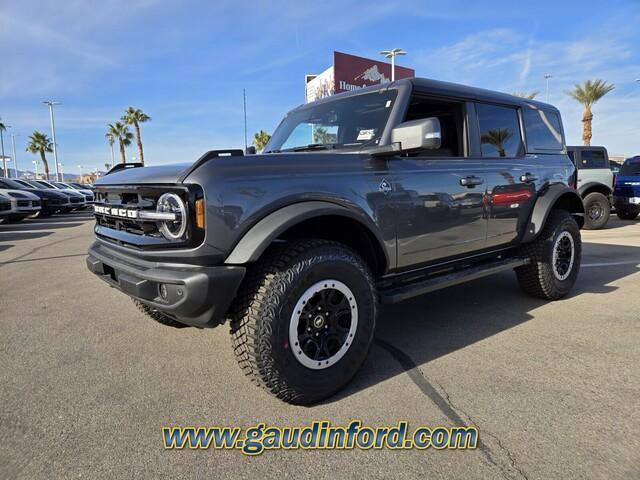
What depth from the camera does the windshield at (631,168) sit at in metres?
11.4

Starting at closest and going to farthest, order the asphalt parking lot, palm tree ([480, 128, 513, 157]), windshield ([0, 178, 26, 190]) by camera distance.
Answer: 1. the asphalt parking lot
2. palm tree ([480, 128, 513, 157])
3. windshield ([0, 178, 26, 190])

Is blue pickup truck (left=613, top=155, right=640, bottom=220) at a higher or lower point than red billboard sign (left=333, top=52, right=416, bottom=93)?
lower

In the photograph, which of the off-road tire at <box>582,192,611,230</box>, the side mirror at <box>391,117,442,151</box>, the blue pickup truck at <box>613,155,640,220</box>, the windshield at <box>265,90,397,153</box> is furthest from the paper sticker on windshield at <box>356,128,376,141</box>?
the blue pickup truck at <box>613,155,640,220</box>

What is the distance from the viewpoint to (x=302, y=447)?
6.79 feet

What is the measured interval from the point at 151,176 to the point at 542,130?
13.2 feet

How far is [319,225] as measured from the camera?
272 centimetres

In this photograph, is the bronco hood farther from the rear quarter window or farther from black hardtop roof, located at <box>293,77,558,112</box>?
the rear quarter window

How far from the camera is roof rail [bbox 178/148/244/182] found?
7.08 feet

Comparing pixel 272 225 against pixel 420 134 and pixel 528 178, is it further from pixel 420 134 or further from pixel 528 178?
pixel 528 178

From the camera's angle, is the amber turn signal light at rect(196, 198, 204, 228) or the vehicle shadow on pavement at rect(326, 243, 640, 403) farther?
the vehicle shadow on pavement at rect(326, 243, 640, 403)

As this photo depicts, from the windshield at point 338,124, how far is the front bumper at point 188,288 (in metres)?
1.42

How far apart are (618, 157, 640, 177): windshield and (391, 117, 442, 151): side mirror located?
38.6ft

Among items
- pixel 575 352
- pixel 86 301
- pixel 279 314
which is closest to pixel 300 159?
pixel 279 314

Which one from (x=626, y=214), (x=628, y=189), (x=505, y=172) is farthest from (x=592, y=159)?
(x=505, y=172)
